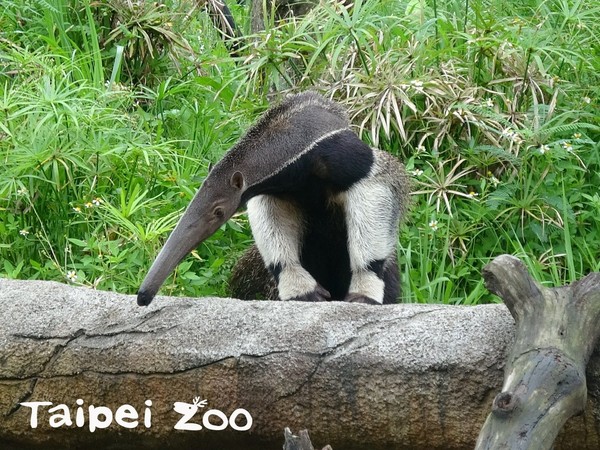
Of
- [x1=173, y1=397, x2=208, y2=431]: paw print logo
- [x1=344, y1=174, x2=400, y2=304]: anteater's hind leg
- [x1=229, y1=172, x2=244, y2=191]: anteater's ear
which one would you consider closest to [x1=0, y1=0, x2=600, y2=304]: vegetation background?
[x1=344, y1=174, x2=400, y2=304]: anteater's hind leg

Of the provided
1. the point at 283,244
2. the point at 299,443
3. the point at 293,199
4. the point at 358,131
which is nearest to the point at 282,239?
the point at 283,244

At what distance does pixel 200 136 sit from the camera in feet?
25.2

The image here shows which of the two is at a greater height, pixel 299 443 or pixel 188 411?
pixel 299 443

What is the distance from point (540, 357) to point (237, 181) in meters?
2.13

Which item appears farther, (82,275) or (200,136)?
(200,136)

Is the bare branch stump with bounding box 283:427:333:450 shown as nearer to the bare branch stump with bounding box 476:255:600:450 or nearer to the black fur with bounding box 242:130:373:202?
the bare branch stump with bounding box 476:255:600:450

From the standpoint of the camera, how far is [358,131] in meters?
6.99

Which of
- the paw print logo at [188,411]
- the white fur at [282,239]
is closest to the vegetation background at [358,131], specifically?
the white fur at [282,239]

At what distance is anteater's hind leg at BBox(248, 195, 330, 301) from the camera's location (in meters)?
5.47

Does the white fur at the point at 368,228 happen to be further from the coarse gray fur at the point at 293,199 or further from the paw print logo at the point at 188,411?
the paw print logo at the point at 188,411

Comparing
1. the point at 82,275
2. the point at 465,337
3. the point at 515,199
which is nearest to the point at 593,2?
the point at 515,199

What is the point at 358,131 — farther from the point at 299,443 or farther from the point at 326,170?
the point at 299,443

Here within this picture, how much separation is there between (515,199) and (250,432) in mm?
3191

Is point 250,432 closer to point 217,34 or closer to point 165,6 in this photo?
point 165,6
